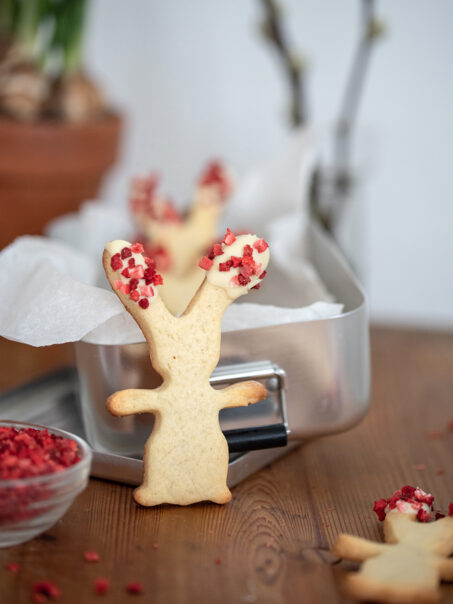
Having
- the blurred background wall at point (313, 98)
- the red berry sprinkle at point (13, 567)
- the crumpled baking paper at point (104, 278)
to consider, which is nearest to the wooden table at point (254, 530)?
the red berry sprinkle at point (13, 567)

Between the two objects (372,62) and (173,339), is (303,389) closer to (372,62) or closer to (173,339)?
(173,339)

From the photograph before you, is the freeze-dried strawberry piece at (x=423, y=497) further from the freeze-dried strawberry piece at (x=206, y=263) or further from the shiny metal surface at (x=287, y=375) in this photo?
the freeze-dried strawberry piece at (x=206, y=263)

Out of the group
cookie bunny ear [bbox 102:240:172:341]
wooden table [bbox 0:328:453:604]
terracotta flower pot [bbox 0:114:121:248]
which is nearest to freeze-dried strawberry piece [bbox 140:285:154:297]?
cookie bunny ear [bbox 102:240:172:341]

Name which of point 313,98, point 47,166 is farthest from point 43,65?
point 313,98

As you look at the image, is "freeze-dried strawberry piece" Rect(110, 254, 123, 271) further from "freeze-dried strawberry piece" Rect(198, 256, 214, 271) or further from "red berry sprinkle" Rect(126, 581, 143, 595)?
"red berry sprinkle" Rect(126, 581, 143, 595)

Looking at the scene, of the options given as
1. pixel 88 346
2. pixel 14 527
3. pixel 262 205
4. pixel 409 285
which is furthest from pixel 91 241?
pixel 409 285
